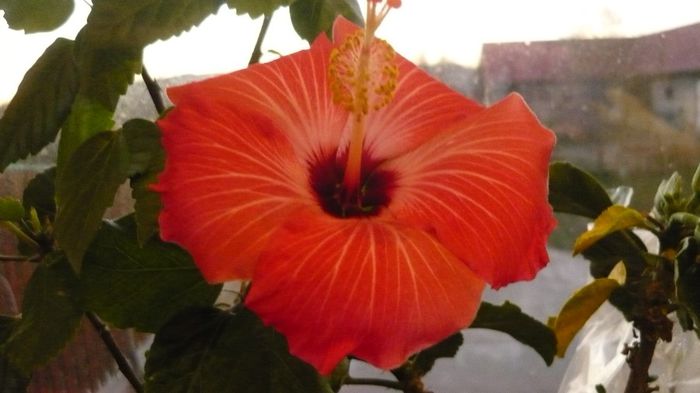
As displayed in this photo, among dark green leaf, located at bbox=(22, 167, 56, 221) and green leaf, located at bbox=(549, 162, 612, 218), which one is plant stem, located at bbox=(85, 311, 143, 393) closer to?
dark green leaf, located at bbox=(22, 167, 56, 221)

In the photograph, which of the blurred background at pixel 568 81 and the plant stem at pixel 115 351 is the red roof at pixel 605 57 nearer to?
the blurred background at pixel 568 81

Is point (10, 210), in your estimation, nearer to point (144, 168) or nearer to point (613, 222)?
point (144, 168)

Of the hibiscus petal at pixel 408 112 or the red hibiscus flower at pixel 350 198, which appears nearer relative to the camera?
the red hibiscus flower at pixel 350 198

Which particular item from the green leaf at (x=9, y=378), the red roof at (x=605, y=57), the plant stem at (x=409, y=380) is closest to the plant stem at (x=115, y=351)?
the green leaf at (x=9, y=378)

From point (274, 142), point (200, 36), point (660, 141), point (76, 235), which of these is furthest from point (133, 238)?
point (660, 141)

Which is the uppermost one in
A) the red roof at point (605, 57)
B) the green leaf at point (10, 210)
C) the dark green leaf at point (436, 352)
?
the red roof at point (605, 57)

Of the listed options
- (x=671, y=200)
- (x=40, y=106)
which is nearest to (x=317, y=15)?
(x=40, y=106)
